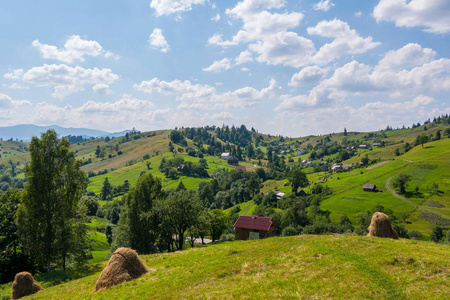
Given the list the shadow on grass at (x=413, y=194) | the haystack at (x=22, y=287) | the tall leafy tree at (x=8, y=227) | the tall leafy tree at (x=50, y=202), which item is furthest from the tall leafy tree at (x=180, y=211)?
the shadow on grass at (x=413, y=194)

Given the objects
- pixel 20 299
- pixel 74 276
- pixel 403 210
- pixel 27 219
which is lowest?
pixel 403 210

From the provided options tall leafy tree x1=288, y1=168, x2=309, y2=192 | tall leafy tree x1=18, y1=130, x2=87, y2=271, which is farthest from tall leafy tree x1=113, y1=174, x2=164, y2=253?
tall leafy tree x1=288, y1=168, x2=309, y2=192

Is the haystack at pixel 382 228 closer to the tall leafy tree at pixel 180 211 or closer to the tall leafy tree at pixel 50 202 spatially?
the tall leafy tree at pixel 180 211

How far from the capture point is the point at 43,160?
38156mm

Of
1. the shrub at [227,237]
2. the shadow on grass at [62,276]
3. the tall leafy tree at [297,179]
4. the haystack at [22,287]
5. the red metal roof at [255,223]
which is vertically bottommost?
the shrub at [227,237]

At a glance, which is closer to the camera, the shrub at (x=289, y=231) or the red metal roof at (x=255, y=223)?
the red metal roof at (x=255, y=223)

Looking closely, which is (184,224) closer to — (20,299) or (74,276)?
(74,276)

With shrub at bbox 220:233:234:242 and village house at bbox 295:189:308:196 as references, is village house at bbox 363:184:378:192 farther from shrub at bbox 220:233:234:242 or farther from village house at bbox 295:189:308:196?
shrub at bbox 220:233:234:242

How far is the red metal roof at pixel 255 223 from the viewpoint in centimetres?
9053

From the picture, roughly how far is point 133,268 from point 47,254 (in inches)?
858

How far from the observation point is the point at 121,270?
2450cm

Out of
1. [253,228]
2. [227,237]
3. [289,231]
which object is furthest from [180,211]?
[289,231]

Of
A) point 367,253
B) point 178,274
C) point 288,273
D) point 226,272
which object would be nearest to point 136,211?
point 178,274

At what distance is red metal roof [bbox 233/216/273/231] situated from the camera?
297 ft
